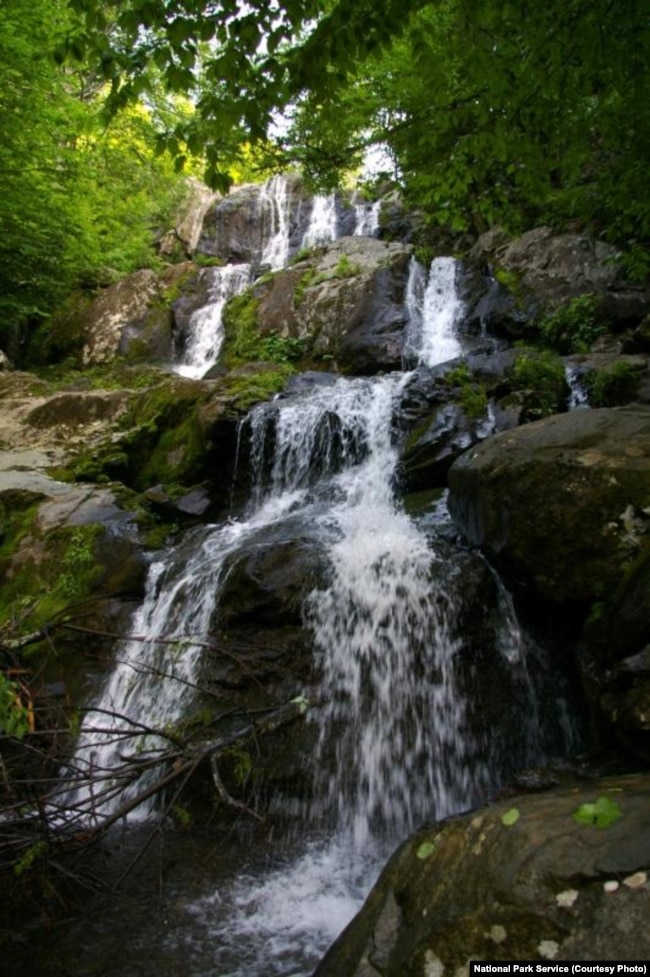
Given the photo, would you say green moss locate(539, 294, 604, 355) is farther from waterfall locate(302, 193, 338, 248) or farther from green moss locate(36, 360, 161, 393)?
waterfall locate(302, 193, 338, 248)

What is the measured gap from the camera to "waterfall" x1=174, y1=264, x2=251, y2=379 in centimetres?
1539

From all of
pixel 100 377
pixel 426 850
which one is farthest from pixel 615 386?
pixel 100 377

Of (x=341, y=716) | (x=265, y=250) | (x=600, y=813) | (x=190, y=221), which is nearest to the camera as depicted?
(x=600, y=813)

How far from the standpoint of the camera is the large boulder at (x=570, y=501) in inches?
177

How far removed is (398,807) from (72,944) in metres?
2.43

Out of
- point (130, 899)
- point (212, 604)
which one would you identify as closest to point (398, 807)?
point (130, 899)

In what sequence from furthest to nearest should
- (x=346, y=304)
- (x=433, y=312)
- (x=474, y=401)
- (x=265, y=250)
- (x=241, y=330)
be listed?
(x=265, y=250) < (x=241, y=330) < (x=346, y=304) < (x=433, y=312) < (x=474, y=401)

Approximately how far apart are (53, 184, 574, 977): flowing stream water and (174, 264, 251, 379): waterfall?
27.0 feet

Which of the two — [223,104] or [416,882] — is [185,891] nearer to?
[416,882]

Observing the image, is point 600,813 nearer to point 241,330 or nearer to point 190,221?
point 241,330

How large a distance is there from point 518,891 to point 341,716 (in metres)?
3.18

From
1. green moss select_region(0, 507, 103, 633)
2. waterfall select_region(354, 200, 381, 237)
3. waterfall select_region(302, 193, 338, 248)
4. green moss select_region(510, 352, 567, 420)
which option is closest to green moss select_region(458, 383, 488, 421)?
green moss select_region(510, 352, 567, 420)

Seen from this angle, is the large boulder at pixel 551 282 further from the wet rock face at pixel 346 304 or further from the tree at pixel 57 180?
the tree at pixel 57 180

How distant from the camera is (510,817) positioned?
7.86ft
